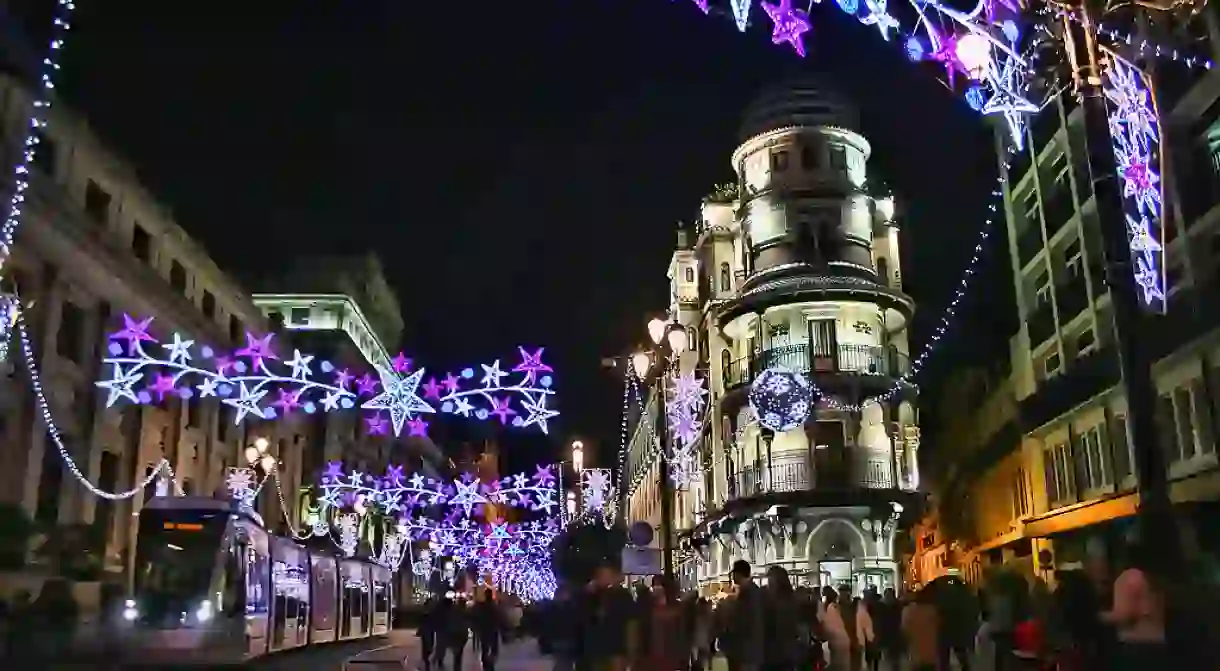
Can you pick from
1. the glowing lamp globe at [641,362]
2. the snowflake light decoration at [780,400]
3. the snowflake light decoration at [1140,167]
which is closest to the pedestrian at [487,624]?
the glowing lamp globe at [641,362]

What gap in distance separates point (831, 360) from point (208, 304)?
1016 inches

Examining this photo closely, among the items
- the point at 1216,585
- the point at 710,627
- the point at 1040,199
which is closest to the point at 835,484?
the point at 1040,199

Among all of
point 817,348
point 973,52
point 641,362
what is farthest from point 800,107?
point 973,52

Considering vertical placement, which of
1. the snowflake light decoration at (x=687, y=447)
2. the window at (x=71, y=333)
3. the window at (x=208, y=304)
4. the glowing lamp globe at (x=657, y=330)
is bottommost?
the glowing lamp globe at (x=657, y=330)

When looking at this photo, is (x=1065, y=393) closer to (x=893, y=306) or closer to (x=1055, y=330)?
(x=1055, y=330)

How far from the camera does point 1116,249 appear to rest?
8.88 meters

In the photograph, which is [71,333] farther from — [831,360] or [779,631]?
[779,631]

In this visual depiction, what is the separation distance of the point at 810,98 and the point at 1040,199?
9925 millimetres

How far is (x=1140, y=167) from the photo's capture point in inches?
773

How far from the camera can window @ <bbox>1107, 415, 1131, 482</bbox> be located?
2867 cm

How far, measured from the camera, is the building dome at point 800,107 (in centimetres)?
4059

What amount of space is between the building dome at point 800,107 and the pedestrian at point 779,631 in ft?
104

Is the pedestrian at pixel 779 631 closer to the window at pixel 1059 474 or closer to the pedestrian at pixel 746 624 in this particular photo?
the pedestrian at pixel 746 624

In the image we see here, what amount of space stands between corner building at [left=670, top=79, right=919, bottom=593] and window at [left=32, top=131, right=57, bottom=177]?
22.6 m
